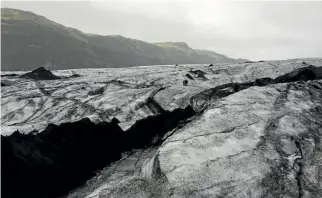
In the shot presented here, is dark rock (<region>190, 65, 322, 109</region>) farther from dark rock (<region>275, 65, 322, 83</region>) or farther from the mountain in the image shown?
the mountain

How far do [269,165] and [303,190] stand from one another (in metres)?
1.37

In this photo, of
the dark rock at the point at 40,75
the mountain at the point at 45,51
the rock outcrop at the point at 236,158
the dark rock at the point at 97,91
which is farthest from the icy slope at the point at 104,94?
the mountain at the point at 45,51

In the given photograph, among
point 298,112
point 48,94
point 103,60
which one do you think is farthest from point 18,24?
point 298,112

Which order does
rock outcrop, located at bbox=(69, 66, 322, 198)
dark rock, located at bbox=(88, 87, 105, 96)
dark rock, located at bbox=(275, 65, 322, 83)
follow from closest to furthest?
rock outcrop, located at bbox=(69, 66, 322, 198), dark rock, located at bbox=(88, 87, 105, 96), dark rock, located at bbox=(275, 65, 322, 83)

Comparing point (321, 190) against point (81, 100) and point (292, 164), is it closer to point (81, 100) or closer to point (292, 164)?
point (292, 164)

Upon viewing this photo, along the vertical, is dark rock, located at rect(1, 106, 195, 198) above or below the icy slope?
below

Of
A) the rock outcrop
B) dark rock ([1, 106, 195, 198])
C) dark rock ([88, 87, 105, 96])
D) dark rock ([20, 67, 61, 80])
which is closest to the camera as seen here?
the rock outcrop

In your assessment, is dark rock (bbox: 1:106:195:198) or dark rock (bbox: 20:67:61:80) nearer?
dark rock (bbox: 1:106:195:198)

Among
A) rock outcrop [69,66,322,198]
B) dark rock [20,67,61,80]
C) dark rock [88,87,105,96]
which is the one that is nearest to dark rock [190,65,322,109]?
rock outcrop [69,66,322,198]

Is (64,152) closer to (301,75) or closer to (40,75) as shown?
(40,75)

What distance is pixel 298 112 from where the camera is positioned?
16109mm

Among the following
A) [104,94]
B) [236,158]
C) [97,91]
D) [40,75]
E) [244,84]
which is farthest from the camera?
[40,75]

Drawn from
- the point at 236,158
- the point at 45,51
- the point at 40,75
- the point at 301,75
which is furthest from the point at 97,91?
the point at 45,51

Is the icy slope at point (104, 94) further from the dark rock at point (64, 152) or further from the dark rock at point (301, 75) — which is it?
the dark rock at point (301, 75)
